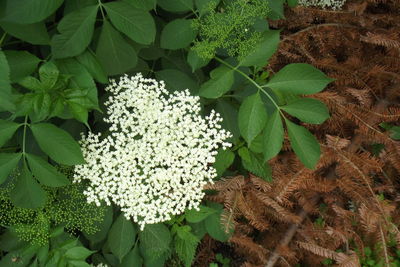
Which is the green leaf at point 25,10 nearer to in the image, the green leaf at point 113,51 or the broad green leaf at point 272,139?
the green leaf at point 113,51

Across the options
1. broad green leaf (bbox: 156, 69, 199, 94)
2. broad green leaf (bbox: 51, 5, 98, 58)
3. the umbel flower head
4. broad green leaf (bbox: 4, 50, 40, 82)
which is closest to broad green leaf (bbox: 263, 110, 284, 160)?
the umbel flower head

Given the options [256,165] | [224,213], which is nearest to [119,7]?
Answer: [256,165]

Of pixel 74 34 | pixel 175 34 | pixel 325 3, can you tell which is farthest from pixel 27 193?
pixel 325 3

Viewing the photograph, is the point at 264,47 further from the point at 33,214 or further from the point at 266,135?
the point at 33,214

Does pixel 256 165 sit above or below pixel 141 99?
below

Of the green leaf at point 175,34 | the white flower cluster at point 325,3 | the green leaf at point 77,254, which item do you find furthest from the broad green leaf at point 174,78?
the white flower cluster at point 325,3

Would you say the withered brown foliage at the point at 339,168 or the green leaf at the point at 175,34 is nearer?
the green leaf at the point at 175,34
